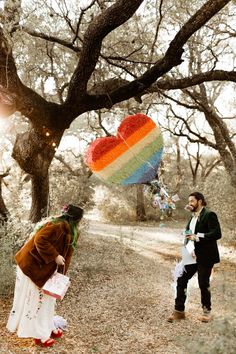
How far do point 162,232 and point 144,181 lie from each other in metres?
13.5

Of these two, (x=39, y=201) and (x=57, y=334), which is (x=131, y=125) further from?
(x=39, y=201)

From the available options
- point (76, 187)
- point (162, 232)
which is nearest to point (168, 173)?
point (162, 232)

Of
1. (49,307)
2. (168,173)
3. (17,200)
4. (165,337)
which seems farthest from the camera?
(168,173)

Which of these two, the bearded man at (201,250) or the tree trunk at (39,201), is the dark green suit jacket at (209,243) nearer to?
the bearded man at (201,250)

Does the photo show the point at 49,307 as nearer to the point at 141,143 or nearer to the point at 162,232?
the point at 141,143

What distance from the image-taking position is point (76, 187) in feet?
56.4

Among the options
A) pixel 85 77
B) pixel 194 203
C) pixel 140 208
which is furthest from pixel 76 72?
pixel 140 208

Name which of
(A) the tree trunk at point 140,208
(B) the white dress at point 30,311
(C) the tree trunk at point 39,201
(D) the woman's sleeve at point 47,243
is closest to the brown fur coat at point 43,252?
(D) the woman's sleeve at point 47,243

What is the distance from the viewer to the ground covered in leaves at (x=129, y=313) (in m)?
4.46

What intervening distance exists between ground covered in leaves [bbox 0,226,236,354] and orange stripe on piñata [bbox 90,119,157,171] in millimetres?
2083

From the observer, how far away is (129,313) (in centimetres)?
708

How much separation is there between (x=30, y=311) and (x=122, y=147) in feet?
7.72

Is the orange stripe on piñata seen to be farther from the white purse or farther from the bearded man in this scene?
the bearded man

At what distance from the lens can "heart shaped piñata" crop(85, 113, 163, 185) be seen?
18.0 ft
